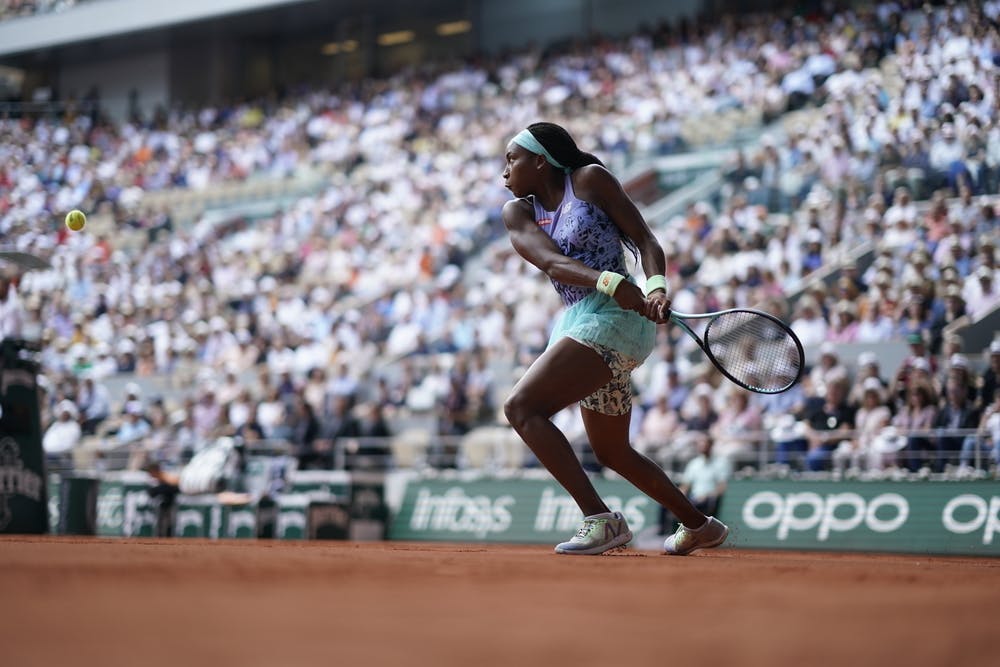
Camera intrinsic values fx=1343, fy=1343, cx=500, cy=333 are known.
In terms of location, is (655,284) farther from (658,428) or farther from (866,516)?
(658,428)

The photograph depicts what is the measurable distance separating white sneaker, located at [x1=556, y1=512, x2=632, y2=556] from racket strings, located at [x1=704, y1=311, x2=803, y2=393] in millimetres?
903

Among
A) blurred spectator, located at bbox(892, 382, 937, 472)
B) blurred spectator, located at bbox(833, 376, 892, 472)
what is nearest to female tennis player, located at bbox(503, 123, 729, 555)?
blurred spectator, located at bbox(892, 382, 937, 472)

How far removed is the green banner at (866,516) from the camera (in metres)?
10.0

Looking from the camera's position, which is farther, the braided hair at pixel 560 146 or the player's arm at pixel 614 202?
the braided hair at pixel 560 146

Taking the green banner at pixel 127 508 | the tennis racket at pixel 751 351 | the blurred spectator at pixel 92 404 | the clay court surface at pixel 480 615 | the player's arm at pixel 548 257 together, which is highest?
the player's arm at pixel 548 257

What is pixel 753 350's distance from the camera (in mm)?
6555

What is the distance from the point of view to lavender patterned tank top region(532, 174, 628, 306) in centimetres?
652

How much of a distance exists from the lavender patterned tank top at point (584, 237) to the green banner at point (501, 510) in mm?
5853

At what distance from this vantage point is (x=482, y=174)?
22.2 metres

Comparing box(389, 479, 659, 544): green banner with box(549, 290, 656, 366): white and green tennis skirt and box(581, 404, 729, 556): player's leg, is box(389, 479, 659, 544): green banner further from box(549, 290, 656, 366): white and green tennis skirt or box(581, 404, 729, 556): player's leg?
box(549, 290, 656, 366): white and green tennis skirt

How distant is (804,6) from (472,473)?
12.1 m

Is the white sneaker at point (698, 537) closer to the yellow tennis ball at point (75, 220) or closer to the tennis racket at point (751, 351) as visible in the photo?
the tennis racket at point (751, 351)

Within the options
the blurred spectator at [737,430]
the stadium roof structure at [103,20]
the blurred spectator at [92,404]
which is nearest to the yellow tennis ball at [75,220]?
the blurred spectator at [737,430]

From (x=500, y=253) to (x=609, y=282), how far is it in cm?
1366
